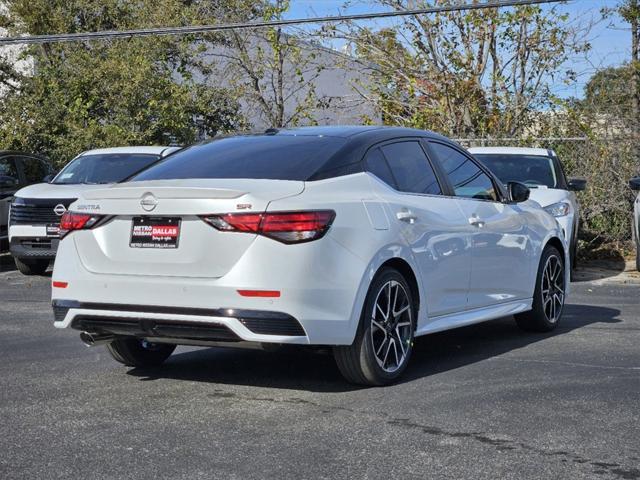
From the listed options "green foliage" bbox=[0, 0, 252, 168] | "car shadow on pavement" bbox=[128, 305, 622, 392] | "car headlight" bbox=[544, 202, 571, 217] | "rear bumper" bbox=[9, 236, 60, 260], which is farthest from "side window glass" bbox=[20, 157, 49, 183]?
"car shadow on pavement" bbox=[128, 305, 622, 392]

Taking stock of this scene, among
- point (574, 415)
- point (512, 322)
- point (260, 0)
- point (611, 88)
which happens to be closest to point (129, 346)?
point (574, 415)

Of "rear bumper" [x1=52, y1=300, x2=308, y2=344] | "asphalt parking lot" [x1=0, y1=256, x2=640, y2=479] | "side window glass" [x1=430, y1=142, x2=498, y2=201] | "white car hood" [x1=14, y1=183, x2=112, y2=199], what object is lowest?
"asphalt parking lot" [x1=0, y1=256, x2=640, y2=479]

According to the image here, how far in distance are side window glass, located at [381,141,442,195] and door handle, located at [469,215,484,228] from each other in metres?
0.35

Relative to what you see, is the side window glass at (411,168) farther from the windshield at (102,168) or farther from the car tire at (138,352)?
the windshield at (102,168)

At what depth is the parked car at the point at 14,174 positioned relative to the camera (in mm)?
17625

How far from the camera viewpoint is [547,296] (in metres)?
9.66

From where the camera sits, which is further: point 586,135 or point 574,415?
point 586,135

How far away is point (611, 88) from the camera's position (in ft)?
65.9

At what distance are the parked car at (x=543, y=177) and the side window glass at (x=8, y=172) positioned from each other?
7229 millimetres

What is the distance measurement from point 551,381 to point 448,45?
1547 cm

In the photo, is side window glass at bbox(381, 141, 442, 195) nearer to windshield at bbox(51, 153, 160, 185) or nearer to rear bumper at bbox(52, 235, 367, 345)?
rear bumper at bbox(52, 235, 367, 345)

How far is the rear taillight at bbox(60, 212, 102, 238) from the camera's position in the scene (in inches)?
273

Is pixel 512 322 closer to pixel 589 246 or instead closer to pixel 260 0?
pixel 589 246

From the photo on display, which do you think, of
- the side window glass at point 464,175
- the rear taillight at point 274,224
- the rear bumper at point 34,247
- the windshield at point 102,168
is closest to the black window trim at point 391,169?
the side window glass at point 464,175
